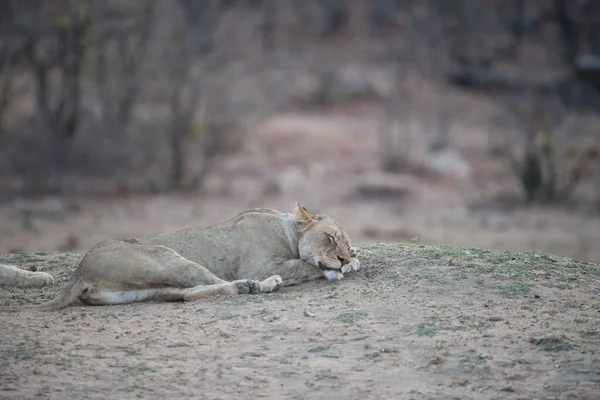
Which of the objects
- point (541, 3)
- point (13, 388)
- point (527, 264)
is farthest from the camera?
point (541, 3)

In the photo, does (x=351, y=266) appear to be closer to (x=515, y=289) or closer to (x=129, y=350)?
(x=515, y=289)

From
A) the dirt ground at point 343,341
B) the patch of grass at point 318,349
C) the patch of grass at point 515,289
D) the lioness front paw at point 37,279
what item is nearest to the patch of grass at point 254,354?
the dirt ground at point 343,341

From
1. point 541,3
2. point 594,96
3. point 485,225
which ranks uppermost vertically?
point 541,3

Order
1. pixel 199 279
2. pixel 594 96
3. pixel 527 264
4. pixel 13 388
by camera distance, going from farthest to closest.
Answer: pixel 594 96, pixel 527 264, pixel 199 279, pixel 13 388

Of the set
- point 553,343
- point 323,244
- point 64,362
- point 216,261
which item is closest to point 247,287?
point 216,261

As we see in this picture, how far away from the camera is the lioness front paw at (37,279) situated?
711cm

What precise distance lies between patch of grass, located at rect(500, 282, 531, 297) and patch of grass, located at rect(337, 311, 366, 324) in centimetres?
94

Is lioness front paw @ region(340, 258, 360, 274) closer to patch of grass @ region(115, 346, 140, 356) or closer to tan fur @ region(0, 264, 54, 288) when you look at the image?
patch of grass @ region(115, 346, 140, 356)

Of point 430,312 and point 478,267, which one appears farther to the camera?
point 478,267

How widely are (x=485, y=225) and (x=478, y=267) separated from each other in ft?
27.9

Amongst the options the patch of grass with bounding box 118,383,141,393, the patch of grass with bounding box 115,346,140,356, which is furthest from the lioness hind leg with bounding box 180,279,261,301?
the patch of grass with bounding box 118,383,141,393

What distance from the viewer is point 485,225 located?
15.2 metres

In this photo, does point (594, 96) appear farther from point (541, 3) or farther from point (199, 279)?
point (199, 279)

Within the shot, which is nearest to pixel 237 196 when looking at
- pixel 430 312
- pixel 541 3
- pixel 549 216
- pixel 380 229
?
pixel 380 229
